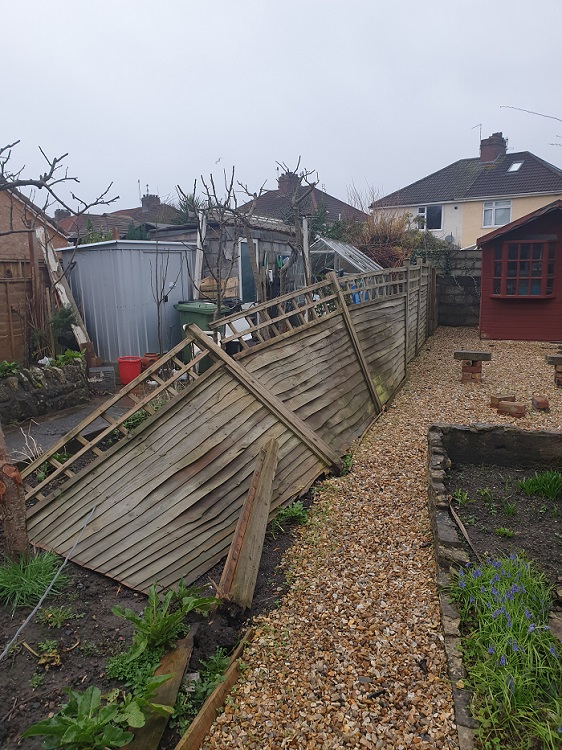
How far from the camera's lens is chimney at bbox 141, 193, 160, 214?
997 inches

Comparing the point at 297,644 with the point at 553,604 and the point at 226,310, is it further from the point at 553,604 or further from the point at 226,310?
the point at 226,310

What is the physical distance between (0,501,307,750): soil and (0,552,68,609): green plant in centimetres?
6

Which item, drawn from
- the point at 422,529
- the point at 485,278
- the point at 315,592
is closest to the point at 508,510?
the point at 422,529

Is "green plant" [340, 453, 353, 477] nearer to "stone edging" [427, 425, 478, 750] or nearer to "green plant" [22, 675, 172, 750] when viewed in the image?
"stone edging" [427, 425, 478, 750]

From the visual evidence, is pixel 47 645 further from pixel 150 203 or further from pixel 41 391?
pixel 150 203

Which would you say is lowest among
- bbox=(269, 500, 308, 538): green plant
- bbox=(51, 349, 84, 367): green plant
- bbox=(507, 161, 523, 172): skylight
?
bbox=(269, 500, 308, 538): green plant

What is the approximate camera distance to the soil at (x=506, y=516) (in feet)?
11.2

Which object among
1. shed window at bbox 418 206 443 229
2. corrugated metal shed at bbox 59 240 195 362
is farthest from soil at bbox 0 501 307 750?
shed window at bbox 418 206 443 229

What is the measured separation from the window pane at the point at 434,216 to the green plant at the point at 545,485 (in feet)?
75.9

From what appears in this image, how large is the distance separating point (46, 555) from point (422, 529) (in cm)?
275

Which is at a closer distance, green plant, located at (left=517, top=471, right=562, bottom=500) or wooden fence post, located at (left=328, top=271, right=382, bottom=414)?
green plant, located at (left=517, top=471, right=562, bottom=500)

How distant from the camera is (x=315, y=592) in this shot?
132 inches

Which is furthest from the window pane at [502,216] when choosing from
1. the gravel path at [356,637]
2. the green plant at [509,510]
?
the green plant at [509,510]

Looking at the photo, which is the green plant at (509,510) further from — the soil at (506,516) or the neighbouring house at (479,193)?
the neighbouring house at (479,193)
